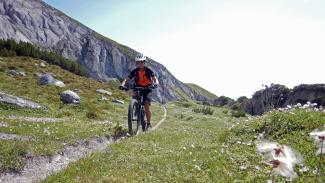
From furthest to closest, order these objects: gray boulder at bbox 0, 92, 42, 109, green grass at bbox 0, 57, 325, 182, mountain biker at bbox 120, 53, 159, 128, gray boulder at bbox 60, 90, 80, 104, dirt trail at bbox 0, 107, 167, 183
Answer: gray boulder at bbox 60, 90, 80, 104
gray boulder at bbox 0, 92, 42, 109
mountain biker at bbox 120, 53, 159, 128
dirt trail at bbox 0, 107, 167, 183
green grass at bbox 0, 57, 325, 182

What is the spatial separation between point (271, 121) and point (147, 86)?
6435 millimetres

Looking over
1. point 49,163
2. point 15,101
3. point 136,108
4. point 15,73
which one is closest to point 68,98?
point 15,101

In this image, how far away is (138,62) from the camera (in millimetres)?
20156

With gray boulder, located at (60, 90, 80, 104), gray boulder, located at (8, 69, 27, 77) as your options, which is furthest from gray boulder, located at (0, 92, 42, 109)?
gray boulder, located at (8, 69, 27, 77)

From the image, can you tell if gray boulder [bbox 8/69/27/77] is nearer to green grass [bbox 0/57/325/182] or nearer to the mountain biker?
green grass [bbox 0/57/325/182]

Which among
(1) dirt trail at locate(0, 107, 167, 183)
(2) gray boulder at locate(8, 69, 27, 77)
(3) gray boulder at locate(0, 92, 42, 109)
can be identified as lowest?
(1) dirt trail at locate(0, 107, 167, 183)

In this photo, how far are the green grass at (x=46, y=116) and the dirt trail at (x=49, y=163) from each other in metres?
0.26

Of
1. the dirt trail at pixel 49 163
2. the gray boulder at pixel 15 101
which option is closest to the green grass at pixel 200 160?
the dirt trail at pixel 49 163

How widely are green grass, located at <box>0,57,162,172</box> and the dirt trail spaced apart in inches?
10.0

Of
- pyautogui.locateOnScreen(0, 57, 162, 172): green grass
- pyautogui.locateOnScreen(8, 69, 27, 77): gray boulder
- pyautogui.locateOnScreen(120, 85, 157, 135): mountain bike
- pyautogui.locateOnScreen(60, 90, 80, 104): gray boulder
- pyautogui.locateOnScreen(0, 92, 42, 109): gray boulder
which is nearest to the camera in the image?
pyautogui.locateOnScreen(0, 57, 162, 172): green grass

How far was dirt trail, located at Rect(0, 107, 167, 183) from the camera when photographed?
40.0 feet

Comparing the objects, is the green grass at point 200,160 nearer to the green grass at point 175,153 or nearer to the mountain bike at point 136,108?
the green grass at point 175,153

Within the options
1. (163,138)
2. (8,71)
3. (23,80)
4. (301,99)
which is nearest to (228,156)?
(163,138)

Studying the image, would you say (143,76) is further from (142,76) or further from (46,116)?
(46,116)
